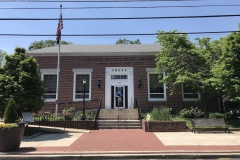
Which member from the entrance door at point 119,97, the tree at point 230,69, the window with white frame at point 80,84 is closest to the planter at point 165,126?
the tree at point 230,69

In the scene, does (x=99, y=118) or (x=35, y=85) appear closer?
(x=35, y=85)

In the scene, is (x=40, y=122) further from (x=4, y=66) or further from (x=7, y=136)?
(x=7, y=136)

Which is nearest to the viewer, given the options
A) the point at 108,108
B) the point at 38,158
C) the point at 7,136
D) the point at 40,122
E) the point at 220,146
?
the point at 38,158

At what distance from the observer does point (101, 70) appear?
2302 centimetres

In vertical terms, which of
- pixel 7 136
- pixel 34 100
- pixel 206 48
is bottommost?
pixel 7 136

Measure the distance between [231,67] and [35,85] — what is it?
36.9ft

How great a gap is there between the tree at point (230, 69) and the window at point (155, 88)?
736 cm

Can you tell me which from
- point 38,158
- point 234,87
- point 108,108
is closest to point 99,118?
point 108,108

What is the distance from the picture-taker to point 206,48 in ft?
62.6

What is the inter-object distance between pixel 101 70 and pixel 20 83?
10100 mm

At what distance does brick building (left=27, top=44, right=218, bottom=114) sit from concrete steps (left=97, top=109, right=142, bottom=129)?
2.24m

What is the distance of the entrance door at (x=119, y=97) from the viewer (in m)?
22.9

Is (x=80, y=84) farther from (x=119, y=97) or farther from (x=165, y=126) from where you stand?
(x=165, y=126)

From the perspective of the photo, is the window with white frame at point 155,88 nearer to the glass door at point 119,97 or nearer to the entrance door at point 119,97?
the entrance door at point 119,97
